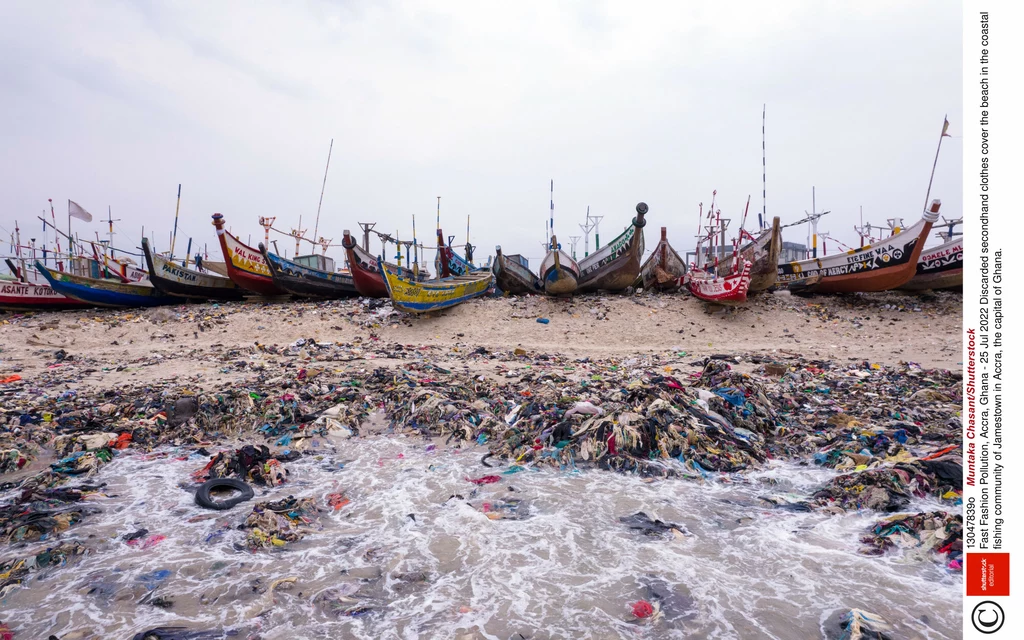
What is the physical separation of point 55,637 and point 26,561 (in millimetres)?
1004

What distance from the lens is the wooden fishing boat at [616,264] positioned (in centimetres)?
1567

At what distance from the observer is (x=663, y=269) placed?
1689cm

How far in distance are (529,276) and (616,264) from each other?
→ 326 centimetres

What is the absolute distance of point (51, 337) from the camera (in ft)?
42.1

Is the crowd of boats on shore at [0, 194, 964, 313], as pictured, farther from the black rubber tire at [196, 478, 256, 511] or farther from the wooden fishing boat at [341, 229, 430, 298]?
the black rubber tire at [196, 478, 256, 511]

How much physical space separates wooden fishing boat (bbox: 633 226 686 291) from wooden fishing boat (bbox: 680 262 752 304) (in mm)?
941

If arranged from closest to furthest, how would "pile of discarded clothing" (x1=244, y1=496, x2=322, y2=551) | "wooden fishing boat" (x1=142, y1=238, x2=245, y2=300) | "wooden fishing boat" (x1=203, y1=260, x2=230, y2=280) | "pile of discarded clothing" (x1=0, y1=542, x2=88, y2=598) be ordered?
1. "pile of discarded clothing" (x1=0, y1=542, x2=88, y2=598)
2. "pile of discarded clothing" (x1=244, y1=496, x2=322, y2=551)
3. "wooden fishing boat" (x1=142, y1=238, x2=245, y2=300)
4. "wooden fishing boat" (x1=203, y1=260, x2=230, y2=280)

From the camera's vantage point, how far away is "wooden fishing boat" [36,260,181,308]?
15.7m

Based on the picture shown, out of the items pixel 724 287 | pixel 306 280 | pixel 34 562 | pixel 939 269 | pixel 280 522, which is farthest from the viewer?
pixel 306 280

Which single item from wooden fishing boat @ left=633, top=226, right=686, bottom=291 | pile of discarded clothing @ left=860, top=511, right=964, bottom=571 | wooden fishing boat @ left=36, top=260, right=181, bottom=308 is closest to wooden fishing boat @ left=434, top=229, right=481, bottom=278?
wooden fishing boat @ left=633, top=226, right=686, bottom=291

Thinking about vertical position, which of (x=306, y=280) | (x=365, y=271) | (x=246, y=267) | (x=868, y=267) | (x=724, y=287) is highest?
(x=246, y=267)

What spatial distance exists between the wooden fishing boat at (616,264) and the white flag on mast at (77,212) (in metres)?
17.8

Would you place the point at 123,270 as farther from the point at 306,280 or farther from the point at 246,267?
the point at 306,280

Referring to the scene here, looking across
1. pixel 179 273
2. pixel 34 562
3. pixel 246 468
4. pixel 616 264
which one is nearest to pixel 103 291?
pixel 179 273
